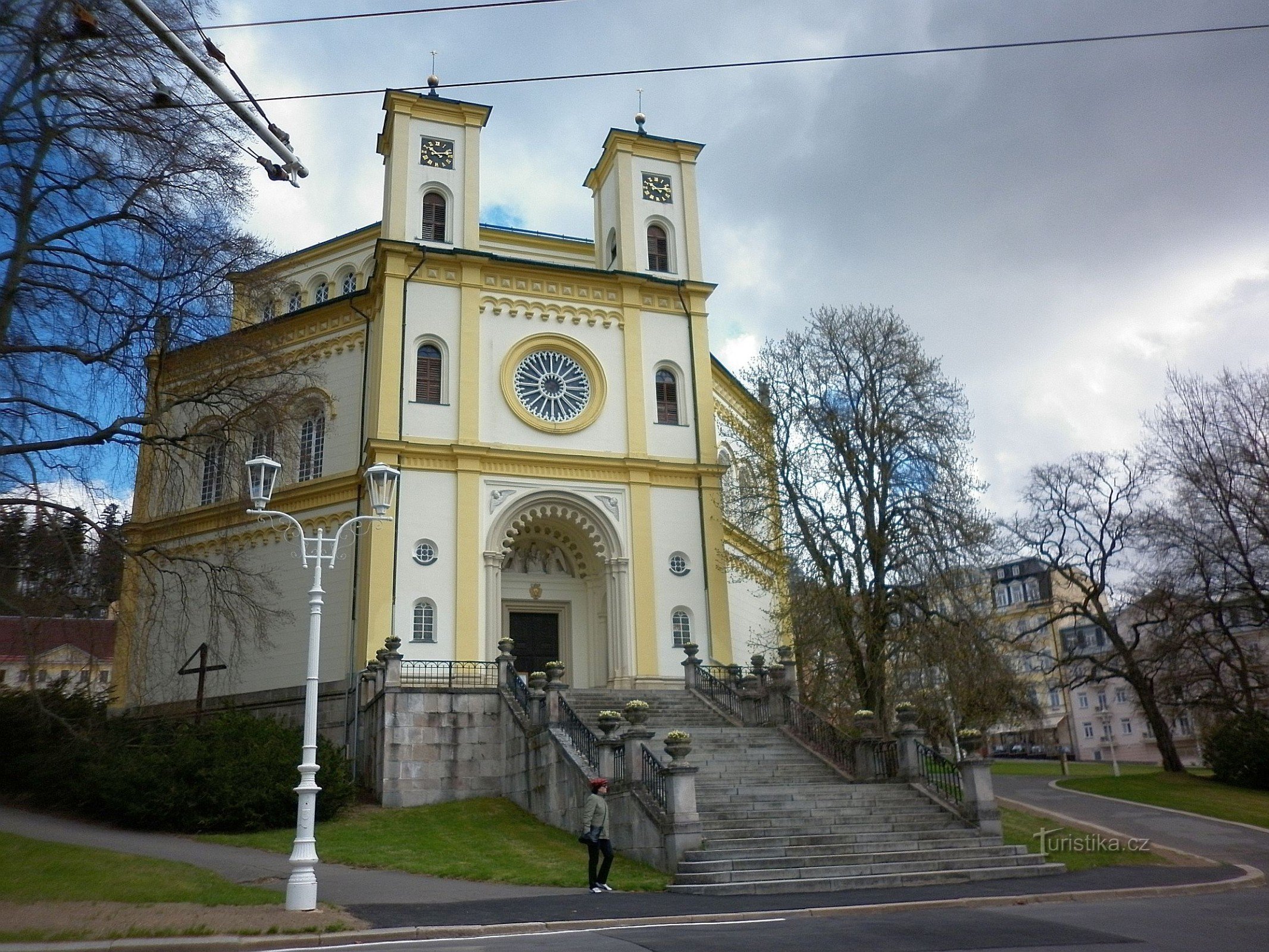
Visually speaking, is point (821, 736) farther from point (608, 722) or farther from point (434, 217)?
point (434, 217)

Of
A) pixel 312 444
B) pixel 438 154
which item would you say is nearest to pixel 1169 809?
pixel 312 444

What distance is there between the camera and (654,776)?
17.1 metres

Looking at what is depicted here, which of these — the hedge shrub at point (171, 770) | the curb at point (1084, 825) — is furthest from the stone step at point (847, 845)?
the hedge shrub at point (171, 770)

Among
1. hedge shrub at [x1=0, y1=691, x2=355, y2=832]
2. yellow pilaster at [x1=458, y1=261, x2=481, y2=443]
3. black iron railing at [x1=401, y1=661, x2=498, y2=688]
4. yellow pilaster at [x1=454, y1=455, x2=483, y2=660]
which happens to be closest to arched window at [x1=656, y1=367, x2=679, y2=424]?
yellow pilaster at [x1=458, y1=261, x2=481, y2=443]

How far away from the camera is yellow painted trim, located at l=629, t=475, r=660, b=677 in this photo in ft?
92.6

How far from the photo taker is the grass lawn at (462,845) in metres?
15.6

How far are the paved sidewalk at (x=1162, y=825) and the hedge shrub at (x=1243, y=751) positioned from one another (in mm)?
5507

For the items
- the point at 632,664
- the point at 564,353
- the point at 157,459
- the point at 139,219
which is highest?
the point at 564,353

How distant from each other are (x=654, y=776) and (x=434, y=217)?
2066cm

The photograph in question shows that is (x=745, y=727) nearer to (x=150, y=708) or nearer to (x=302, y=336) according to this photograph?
(x=150, y=708)

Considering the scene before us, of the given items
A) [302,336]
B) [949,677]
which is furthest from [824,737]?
[302,336]

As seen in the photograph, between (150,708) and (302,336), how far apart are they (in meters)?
11.9

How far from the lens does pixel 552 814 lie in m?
19.9

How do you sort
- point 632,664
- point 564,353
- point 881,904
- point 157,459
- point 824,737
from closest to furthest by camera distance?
point 881,904
point 157,459
point 824,737
point 632,664
point 564,353
